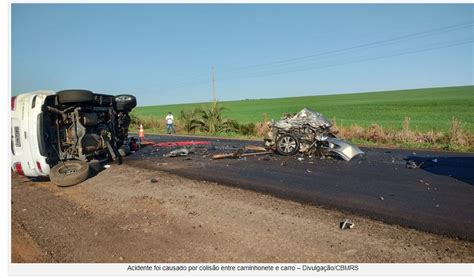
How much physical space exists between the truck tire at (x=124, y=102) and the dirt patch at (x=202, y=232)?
4.51 metres

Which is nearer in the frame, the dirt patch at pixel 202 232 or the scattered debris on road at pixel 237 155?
the dirt patch at pixel 202 232

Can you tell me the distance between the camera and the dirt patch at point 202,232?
12.4 feet

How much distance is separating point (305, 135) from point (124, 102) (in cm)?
545

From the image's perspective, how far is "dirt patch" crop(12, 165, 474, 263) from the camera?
12.4 feet

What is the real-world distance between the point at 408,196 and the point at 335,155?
480 cm

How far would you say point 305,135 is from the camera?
11.2 metres

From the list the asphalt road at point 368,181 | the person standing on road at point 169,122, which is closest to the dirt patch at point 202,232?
the asphalt road at point 368,181

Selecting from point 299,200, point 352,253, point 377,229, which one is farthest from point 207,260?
point 299,200

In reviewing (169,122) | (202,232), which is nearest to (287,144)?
(202,232)

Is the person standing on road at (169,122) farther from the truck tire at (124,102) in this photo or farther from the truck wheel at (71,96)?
the truck wheel at (71,96)

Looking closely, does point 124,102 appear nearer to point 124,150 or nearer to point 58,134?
point 124,150

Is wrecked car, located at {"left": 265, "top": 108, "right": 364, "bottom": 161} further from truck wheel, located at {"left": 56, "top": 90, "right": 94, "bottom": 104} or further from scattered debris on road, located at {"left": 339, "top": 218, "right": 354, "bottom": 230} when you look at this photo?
scattered debris on road, located at {"left": 339, "top": 218, "right": 354, "bottom": 230}

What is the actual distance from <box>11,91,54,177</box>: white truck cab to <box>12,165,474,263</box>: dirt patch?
1226 millimetres

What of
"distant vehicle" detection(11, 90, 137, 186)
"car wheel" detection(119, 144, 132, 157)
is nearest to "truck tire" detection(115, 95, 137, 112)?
"distant vehicle" detection(11, 90, 137, 186)
